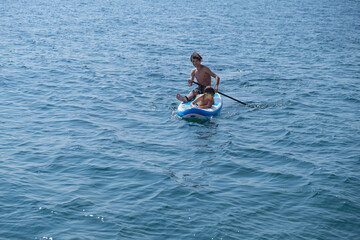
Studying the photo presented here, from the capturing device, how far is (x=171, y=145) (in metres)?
13.5

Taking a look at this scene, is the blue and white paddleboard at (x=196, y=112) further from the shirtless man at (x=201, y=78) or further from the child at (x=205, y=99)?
the shirtless man at (x=201, y=78)

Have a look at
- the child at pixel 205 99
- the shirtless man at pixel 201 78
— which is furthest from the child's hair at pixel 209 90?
the shirtless man at pixel 201 78

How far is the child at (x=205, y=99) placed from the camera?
52.0 feet

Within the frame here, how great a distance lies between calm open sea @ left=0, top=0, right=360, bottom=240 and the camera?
372 inches

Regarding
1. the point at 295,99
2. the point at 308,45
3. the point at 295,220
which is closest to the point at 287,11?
the point at 308,45

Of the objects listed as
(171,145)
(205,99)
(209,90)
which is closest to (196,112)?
(205,99)

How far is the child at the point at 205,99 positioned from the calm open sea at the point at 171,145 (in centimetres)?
68

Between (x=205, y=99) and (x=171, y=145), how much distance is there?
300 cm

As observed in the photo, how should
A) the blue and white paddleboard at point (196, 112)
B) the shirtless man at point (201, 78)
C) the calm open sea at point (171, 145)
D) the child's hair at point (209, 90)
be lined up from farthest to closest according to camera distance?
the shirtless man at point (201, 78) → the child's hair at point (209, 90) → the blue and white paddleboard at point (196, 112) → the calm open sea at point (171, 145)

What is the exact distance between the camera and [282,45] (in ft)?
106

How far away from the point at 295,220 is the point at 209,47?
23.1 metres

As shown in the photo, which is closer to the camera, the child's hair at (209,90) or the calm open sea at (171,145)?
the calm open sea at (171,145)

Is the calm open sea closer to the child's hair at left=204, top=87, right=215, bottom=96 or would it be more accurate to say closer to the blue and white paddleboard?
the blue and white paddleboard

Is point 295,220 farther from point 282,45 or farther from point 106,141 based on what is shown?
point 282,45
